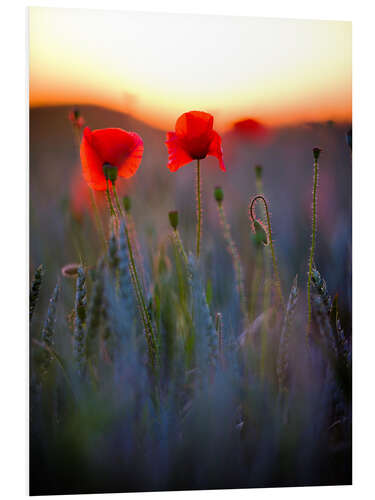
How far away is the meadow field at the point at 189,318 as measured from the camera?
1840 millimetres

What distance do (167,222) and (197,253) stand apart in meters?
0.14

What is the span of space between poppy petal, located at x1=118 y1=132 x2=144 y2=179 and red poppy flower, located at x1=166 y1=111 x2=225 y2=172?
0.09m

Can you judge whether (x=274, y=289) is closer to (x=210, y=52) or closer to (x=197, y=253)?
(x=197, y=253)

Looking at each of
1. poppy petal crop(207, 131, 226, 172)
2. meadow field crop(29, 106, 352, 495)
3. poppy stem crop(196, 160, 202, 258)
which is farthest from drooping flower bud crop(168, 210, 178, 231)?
poppy petal crop(207, 131, 226, 172)

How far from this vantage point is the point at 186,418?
6.15 feet

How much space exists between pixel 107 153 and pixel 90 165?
0.06 meters

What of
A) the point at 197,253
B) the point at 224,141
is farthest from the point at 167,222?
the point at 224,141

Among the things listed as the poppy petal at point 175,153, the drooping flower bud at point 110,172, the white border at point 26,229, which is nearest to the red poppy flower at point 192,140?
the poppy petal at point 175,153

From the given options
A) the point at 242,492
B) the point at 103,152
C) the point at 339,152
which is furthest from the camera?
the point at 339,152

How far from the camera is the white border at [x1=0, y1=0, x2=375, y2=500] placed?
188 cm

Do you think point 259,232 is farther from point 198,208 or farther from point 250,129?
point 250,129

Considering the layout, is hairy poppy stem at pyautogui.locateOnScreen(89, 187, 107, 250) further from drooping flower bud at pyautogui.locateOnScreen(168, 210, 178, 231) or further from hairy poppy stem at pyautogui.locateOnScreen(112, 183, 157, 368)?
drooping flower bud at pyautogui.locateOnScreen(168, 210, 178, 231)

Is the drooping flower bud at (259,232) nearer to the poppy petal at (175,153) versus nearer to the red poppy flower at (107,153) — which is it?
the poppy petal at (175,153)

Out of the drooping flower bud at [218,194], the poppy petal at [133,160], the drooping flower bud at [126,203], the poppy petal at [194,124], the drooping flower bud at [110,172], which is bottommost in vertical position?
the drooping flower bud at [126,203]
